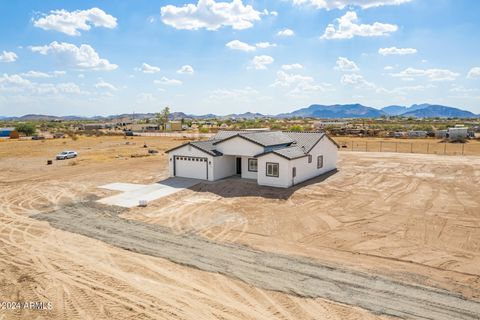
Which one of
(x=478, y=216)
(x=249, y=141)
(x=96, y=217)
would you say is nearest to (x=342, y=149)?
(x=249, y=141)

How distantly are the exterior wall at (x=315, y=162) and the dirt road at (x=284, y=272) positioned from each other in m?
13.0

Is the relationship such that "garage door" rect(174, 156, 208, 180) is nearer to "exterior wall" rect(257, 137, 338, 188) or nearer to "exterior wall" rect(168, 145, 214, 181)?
"exterior wall" rect(168, 145, 214, 181)

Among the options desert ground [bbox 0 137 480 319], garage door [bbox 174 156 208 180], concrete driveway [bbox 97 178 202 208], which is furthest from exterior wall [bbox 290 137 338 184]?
concrete driveway [bbox 97 178 202 208]

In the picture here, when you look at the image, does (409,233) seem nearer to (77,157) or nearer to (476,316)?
(476,316)

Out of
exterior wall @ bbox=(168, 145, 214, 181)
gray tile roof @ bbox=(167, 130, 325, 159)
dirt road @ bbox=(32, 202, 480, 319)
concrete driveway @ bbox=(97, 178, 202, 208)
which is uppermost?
gray tile roof @ bbox=(167, 130, 325, 159)

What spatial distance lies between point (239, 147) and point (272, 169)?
3.87 meters

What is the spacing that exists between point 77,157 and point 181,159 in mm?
22607

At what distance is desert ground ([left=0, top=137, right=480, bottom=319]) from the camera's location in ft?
34.6

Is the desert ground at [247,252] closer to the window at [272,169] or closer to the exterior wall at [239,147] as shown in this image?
the window at [272,169]

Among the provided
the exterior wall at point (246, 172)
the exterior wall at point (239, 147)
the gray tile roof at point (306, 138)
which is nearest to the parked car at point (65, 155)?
the exterior wall at point (239, 147)

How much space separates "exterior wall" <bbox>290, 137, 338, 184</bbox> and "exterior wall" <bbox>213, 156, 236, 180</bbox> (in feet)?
20.4

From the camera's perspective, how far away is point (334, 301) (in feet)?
34.9

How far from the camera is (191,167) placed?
2984cm

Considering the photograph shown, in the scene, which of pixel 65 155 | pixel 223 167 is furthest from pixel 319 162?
pixel 65 155
